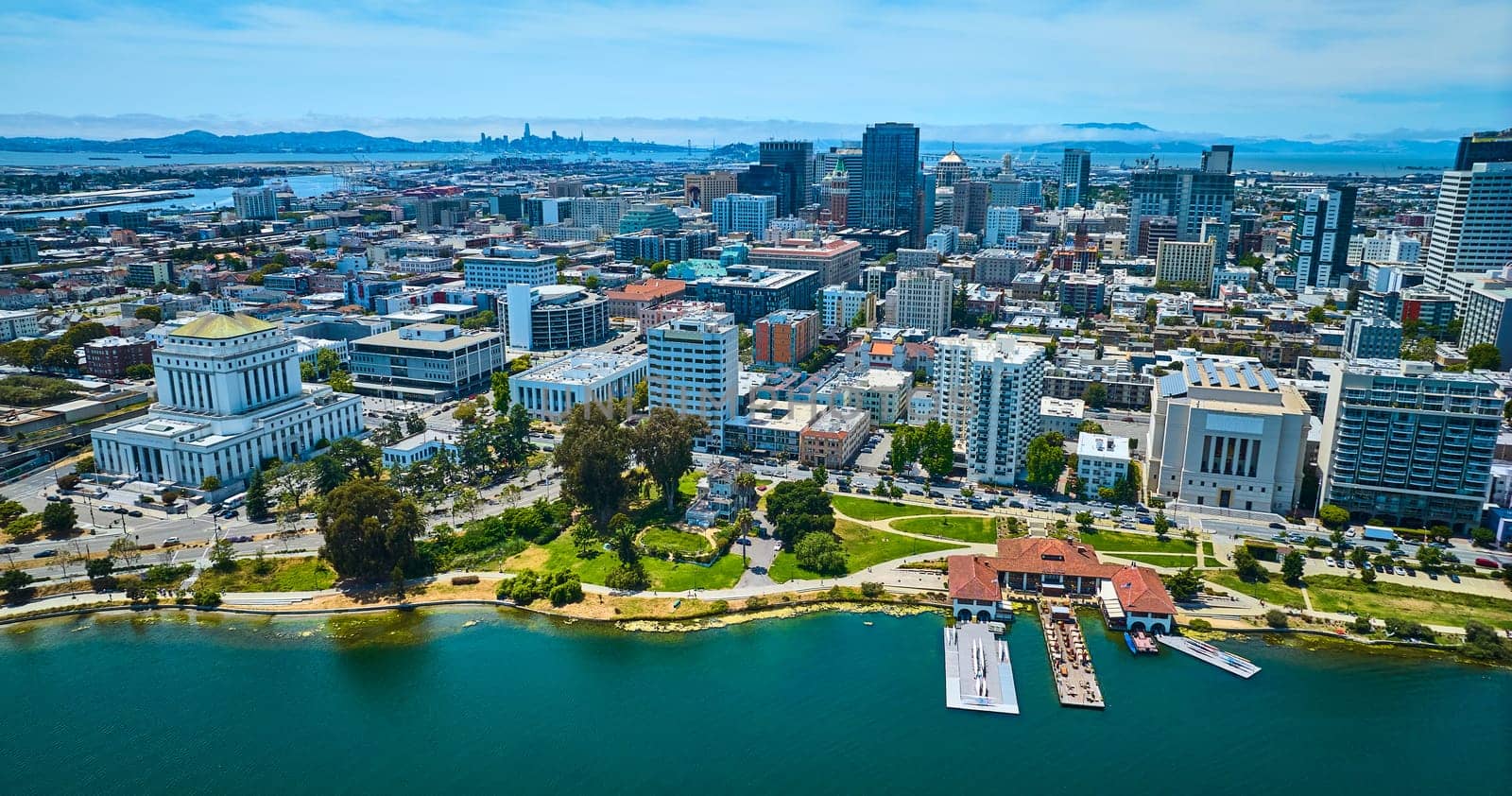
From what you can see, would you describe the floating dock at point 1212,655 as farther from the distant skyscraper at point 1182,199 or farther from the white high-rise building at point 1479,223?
the distant skyscraper at point 1182,199

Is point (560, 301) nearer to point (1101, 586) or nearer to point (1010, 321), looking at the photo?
point (1010, 321)

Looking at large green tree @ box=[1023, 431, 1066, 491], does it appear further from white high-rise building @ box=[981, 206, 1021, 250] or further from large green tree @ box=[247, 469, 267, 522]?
white high-rise building @ box=[981, 206, 1021, 250]

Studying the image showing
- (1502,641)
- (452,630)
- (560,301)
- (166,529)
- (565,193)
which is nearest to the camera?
(1502,641)

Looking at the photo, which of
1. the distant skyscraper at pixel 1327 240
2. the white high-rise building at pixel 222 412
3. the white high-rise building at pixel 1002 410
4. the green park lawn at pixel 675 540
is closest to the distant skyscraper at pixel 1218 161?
the distant skyscraper at pixel 1327 240

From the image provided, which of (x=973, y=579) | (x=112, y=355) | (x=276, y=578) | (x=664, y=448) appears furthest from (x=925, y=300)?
(x=112, y=355)

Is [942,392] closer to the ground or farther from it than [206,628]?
farther from it

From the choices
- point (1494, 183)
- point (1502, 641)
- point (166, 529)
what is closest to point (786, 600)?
point (1502, 641)

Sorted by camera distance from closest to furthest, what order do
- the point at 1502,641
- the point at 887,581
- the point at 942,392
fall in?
the point at 1502,641 → the point at 887,581 → the point at 942,392
